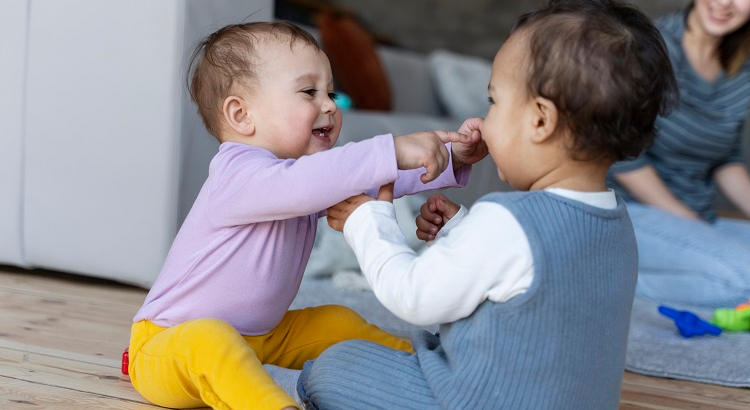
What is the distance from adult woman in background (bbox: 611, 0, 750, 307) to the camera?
6.80 feet

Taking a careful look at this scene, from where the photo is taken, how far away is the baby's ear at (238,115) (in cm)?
116

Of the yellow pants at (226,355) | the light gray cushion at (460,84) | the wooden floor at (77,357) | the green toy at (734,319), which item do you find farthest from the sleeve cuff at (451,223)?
the light gray cushion at (460,84)

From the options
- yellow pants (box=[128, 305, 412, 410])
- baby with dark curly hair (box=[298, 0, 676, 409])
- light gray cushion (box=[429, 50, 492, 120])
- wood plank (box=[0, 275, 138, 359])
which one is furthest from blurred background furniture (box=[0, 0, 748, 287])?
light gray cushion (box=[429, 50, 492, 120])

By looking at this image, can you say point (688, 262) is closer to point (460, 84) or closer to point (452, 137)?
point (452, 137)

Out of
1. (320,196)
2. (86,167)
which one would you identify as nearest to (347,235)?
(320,196)

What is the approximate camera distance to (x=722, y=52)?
2213 millimetres

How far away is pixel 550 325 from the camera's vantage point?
0.90 metres

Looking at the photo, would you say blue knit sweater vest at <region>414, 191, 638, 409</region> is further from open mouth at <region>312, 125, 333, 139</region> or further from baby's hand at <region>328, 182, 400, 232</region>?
open mouth at <region>312, 125, 333, 139</region>

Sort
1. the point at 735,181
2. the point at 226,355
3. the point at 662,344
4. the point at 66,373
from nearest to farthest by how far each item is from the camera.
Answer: the point at 226,355 → the point at 66,373 → the point at 662,344 → the point at 735,181

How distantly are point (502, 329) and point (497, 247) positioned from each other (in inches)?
3.5

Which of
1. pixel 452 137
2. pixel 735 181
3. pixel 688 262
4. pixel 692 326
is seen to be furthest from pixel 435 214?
pixel 735 181

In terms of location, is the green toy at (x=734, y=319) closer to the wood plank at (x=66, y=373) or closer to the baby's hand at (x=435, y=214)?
the baby's hand at (x=435, y=214)

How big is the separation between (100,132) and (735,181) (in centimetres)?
163

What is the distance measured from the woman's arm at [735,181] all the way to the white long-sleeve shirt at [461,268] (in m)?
1.58
